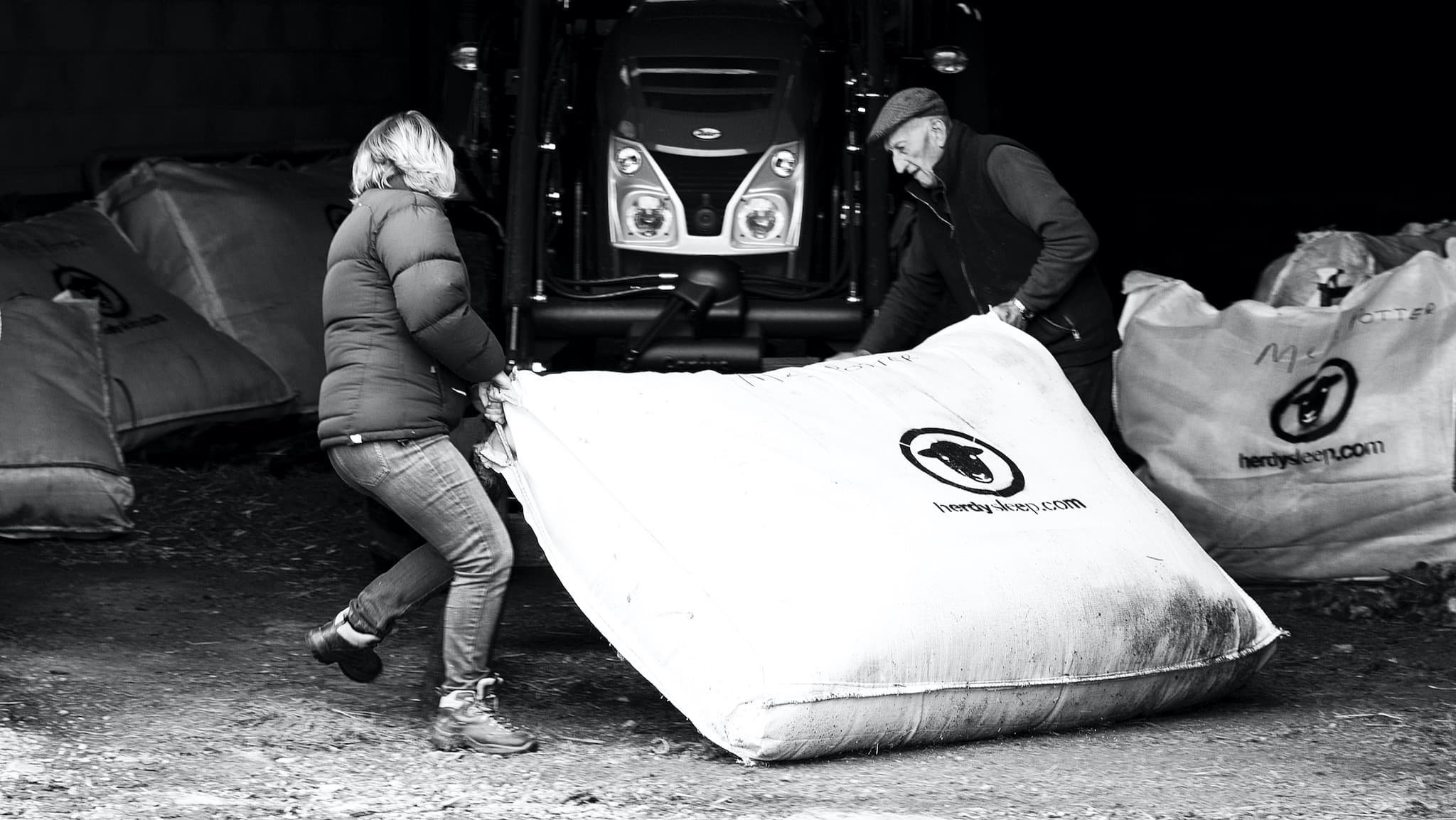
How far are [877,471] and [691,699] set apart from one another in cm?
66

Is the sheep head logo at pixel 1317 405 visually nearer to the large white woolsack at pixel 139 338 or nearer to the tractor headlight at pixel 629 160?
the tractor headlight at pixel 629 160

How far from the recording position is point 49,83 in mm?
8031

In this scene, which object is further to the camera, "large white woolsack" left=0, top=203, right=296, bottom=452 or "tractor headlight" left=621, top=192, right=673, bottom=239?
"large white woolsack" left=0, top=203, right=296, bottom=452

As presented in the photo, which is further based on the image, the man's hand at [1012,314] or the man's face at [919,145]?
the man's face at [919,145]

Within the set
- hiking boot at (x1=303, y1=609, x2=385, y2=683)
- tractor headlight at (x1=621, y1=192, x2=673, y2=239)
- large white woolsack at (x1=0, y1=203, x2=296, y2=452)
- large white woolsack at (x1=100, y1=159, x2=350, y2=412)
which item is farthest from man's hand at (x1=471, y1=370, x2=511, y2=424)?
large white woolsack at (x1=100, y1=159, x2=350, y2=412)

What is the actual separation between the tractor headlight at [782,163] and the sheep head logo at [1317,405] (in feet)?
5.65

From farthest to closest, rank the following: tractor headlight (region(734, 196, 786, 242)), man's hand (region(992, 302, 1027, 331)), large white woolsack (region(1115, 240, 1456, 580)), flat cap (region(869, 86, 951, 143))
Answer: tractor headlight (region(734, 196, 786, 242))
large white woolsack (region(1115, 240, 1456, 580))
flat cap (region(869, 86, 951, 143))
man's hand (region(992, 302, 1027, 331))

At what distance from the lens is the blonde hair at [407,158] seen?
3785 millimetres

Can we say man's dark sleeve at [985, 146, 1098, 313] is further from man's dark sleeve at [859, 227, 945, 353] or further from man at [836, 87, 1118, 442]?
man's dark sleeve at [859, 227, 945, 353]

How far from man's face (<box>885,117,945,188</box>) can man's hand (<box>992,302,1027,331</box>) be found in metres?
0.44

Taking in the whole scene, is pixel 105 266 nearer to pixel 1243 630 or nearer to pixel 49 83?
pixel 49 83

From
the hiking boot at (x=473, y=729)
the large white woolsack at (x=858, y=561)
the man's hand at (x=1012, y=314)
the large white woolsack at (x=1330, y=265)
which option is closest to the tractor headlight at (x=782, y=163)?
the man's hand at (x=1012, y=314)

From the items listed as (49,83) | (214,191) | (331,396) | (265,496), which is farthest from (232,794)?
(49,83)

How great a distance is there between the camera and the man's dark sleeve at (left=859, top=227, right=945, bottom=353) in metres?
5.27
